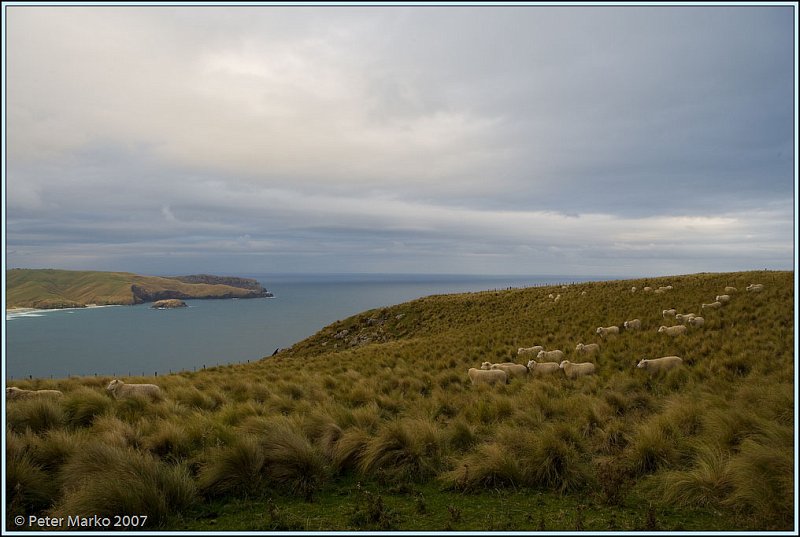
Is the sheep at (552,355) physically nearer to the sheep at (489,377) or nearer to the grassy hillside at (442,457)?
the sheep at (489,377)

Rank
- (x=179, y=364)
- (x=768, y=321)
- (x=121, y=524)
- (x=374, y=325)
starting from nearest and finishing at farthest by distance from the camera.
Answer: (x=121, y=524) < (x=768, y=321) < (x=374, y=325) < (x=179, y=364)

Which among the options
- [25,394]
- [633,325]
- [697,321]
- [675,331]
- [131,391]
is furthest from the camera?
[633,325]

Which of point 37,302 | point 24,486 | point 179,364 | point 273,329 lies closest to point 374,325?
point 24,486

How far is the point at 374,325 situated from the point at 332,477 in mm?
37543

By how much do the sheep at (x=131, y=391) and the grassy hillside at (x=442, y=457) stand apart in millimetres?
620

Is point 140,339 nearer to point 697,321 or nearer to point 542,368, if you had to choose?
point 542,368

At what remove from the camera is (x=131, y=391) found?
11.2 meters

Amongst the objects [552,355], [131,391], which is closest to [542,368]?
[552,355]

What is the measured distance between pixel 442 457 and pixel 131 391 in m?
9.64

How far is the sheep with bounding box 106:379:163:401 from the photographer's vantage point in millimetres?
10922

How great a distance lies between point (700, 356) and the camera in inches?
509

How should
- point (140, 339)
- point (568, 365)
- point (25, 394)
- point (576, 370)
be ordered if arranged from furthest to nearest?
point (140, 339) → point (568, 365) → point (576, 370) → point (25, 394)

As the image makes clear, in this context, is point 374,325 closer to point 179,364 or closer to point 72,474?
point 72,474

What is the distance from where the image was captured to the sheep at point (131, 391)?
35.8 ft
